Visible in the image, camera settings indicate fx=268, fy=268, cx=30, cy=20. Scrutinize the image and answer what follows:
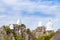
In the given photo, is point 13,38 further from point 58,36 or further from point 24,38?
point 58,36

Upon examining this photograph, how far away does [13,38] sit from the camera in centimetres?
8862

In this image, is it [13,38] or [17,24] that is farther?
[17,24]

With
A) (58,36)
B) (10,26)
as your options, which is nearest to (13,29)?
(10,26)

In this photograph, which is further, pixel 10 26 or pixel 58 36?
pixel 10 26

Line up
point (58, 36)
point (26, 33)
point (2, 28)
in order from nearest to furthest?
1. point (58, 36)
2. point (2, 28)
3. point (26, 33)

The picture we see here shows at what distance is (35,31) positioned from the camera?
4097 inches

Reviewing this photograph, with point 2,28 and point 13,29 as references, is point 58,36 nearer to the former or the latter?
point 2,28

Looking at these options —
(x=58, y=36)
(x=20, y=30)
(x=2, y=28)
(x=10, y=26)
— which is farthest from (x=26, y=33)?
(x=58, y=36)

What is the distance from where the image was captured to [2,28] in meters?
87.2

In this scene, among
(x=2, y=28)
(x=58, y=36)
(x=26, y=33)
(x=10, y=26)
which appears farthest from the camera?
(x=26, y=33)

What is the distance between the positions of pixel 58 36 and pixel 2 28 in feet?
248

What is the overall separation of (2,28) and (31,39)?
19.2 meters

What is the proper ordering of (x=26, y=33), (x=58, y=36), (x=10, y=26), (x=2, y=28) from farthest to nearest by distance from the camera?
(x=26, y=33)
(x=10, y=26)
(x=2, y=28)
(x=58, y=36)

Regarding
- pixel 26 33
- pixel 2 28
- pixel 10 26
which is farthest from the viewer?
pixel 26 33
